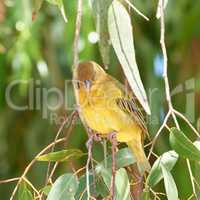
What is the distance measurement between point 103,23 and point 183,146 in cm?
27

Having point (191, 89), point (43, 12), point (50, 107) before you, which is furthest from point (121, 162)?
point (43, 12)

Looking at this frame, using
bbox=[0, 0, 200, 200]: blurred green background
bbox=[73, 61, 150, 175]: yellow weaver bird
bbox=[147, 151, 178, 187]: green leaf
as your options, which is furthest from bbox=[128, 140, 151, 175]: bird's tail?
bbox=[0, 0, 200, 200]: blurred green background

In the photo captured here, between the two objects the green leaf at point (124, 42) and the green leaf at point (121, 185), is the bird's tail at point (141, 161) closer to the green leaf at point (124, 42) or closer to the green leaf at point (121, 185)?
the green leaf at point (121, 185)

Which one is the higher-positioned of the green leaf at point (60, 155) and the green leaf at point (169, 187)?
the green leaf at point (60, 155)

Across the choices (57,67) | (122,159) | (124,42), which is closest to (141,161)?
(122,159)

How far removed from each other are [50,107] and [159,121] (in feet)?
1.35

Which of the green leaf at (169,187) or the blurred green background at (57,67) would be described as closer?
the green leaf at (169,187)

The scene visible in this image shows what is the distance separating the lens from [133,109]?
1.66 meters

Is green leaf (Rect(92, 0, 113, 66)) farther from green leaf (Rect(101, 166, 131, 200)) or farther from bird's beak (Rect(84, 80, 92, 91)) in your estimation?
bird's beak (Rect(84, 80, 92, 91))

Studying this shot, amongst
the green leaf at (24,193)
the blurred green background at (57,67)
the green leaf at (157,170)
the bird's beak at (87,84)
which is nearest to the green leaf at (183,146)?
the green leaf at (157,170)

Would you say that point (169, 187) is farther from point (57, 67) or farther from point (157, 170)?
point (57, 67)

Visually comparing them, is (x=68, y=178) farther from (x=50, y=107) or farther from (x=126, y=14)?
(x=50, y=107)

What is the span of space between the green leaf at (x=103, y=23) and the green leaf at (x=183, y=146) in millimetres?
186

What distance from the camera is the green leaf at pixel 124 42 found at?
1273 millimetres
